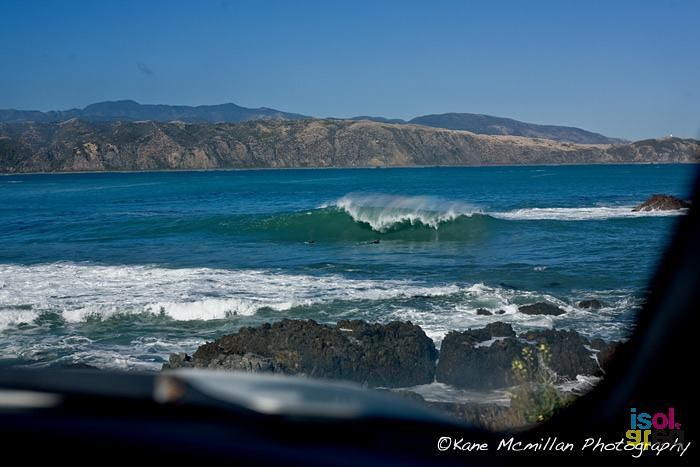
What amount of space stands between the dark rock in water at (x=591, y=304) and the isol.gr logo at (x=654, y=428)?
39.8 ft

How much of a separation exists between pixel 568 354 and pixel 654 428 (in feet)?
23.2

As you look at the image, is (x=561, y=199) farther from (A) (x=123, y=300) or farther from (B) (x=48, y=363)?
(B) (x=48, y=363)

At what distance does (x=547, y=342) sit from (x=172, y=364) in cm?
491

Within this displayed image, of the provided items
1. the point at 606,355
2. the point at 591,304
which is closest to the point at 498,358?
the point at 606,355

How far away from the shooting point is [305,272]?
22.2 m

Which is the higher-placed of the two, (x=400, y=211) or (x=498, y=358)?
(x=400, y=211)

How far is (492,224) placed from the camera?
3616 centimetres

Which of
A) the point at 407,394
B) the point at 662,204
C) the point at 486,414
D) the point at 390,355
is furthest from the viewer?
the point at 662,204

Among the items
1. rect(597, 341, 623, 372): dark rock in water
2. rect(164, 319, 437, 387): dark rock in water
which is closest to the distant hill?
rect(164, 319, 437, 387): dark rock in water

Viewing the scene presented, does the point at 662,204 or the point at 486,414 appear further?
the point at 662,204

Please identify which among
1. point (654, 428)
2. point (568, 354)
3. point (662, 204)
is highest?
point (654, 428)

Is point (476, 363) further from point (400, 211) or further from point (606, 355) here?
point (400, 211)

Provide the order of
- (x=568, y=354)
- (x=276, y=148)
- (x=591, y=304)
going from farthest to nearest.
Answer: (x=276, y=148) < (x=591, y=304) < (x=568, y=354)

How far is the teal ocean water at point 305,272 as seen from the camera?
13883 mm
